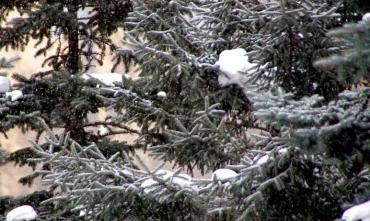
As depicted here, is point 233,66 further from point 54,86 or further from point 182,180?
point 54,86

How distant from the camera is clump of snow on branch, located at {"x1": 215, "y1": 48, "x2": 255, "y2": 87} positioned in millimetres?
3898

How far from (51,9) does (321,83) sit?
323cm

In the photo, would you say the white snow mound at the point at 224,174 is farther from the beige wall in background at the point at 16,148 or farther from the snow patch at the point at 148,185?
the beige wall in background at the point at 16,148

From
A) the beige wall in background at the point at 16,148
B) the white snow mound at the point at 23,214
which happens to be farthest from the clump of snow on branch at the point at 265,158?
the beige wall in background at the point at 16,148

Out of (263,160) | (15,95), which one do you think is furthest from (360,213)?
(15,95)

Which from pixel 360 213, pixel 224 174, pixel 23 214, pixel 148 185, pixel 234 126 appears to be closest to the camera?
pixel 360 213

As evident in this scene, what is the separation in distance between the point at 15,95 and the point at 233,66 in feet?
9.60

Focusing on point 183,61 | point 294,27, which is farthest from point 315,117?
point 183,61

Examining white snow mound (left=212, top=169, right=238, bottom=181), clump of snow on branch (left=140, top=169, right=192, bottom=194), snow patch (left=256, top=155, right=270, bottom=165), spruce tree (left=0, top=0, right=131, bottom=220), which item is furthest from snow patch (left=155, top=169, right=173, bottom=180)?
spruce tree (left=0, top=0, right=131, bottom=220)

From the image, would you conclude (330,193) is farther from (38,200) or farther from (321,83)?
(38,200)

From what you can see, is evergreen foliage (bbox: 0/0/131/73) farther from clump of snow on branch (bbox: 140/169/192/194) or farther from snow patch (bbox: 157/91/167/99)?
clump of snow on branch (bbox: 140/169/192/194)

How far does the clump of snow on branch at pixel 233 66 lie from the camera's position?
390 cm

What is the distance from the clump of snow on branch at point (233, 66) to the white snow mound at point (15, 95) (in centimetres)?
270

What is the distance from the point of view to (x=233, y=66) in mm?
3885
